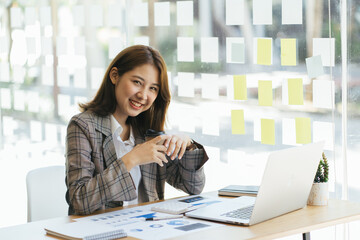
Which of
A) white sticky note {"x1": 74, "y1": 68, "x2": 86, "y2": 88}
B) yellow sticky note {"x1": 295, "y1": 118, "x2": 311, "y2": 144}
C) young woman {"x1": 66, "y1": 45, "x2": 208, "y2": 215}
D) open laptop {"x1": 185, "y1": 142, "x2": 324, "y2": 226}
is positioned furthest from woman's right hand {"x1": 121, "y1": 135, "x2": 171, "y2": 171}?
white sticky note {"x1": 74, "y1": 68, "x2": 86, "y2": 88}

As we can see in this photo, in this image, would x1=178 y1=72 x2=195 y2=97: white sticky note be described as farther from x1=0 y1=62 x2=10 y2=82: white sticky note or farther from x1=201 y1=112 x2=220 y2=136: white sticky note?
x1=0 y1=62 x2=10 y2=82: white sticky note

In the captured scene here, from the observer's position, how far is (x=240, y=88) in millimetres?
3135

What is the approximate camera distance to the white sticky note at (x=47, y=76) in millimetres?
4305

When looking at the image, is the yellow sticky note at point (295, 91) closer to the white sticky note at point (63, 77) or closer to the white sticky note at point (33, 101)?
the white sticky note at point (63, 77)

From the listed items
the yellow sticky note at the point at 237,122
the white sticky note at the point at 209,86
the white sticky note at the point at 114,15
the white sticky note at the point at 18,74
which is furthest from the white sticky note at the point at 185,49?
the white sticky note at the point at 18,74

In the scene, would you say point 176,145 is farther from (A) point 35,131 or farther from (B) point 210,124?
(A) point 35,131

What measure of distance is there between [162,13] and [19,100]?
5.29 ft

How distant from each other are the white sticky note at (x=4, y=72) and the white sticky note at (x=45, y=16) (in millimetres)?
504

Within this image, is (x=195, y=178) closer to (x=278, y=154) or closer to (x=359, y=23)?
(x=278, y=154)

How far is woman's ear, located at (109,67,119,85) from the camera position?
2.34 metres

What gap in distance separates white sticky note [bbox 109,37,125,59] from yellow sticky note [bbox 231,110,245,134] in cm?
109

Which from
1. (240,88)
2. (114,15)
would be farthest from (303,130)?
(114,15)

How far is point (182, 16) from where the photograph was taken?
135 inches

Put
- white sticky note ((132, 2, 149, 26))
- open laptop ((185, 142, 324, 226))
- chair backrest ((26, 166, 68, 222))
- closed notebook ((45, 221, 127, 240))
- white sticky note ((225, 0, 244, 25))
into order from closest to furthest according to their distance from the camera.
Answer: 1. closed notebook ((45, 221, 127, 240))
2. open laptop ((185, 142, 324, 226))
3. chair backrest ((26, 166, 68, 222))
4. white sticky note ((225, 0, 244, 25))
5. white sticky note ((132, 2, 149, 26))
